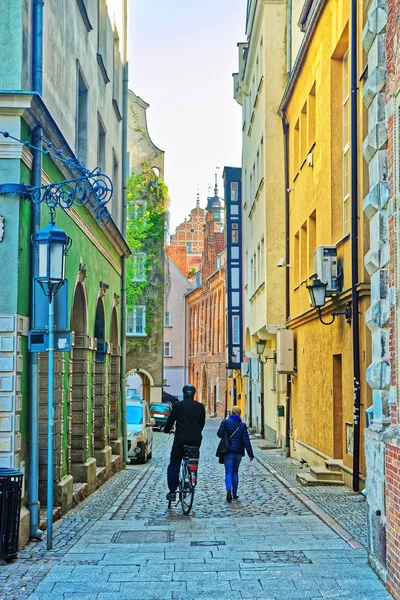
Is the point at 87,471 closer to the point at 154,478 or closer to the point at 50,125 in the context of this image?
the point at 154,478

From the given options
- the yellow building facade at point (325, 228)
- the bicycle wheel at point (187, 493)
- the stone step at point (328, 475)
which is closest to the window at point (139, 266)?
the yellow building facade at point (325, 228)

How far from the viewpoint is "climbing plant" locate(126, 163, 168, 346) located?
158 feet

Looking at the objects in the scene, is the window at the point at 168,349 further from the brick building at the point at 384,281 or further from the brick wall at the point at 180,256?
the brick building at the point at 384,281

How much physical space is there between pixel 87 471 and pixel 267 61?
1559 centimetres

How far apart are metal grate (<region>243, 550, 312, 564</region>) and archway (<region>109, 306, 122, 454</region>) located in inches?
467

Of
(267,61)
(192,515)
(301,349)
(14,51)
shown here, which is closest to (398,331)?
(14,51)

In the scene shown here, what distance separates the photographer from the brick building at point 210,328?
6297 centimetres

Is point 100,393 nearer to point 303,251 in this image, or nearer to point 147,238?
point 303,251

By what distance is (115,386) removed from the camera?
21.8m

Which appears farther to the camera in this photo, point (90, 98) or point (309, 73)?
point (309, 73)

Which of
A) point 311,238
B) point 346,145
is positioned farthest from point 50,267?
point 311,238

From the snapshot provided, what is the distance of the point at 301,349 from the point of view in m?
21.6

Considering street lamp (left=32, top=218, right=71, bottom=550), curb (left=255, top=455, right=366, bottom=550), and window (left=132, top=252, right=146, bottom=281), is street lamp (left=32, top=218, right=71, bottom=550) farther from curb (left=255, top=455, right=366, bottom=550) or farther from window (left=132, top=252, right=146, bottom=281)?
window (left=132, top=252, right=146, bottom=281)

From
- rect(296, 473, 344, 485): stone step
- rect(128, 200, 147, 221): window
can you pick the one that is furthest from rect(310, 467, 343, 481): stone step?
rect(128, 200, 147, 221): window
